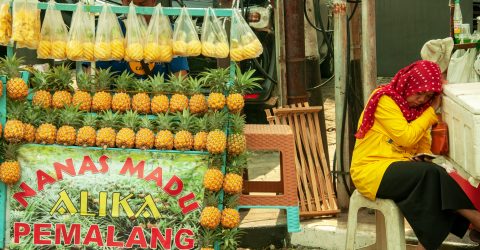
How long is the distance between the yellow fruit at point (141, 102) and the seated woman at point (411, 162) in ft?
4.49

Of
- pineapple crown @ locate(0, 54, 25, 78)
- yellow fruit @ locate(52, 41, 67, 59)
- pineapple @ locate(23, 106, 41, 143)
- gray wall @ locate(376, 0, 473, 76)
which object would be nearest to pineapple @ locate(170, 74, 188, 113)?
yellow fruit @ locate(52, 41, 67, 59)

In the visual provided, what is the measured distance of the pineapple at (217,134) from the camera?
4961 millimetres

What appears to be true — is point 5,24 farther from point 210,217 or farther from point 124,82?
point 210,217

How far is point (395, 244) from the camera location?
5203 mm

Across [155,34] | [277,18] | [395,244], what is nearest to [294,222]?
[395,244]

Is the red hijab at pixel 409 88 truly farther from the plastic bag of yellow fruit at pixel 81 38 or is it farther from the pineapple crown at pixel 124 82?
the plastic bag of yellow fruit at pixel 81 38

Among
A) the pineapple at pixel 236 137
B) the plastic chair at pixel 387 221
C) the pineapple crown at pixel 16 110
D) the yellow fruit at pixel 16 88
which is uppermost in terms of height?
the yellow fruit at pixel 16 88

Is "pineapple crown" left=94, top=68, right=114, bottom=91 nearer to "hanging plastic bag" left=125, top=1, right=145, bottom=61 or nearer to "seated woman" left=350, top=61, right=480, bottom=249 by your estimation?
"hanging plastic bag" left=125, top=1, right=145, bottom=61

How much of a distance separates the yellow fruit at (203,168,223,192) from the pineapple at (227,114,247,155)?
6.7 inches

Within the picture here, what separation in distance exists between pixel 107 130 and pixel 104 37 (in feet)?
1.87

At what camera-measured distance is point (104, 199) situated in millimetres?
5156

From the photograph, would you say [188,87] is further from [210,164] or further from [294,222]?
[294,222]

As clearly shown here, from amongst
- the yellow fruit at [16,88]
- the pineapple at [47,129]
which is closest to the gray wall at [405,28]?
the pineapple at [47,129]

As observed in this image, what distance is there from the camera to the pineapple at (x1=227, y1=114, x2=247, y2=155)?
5.09m
